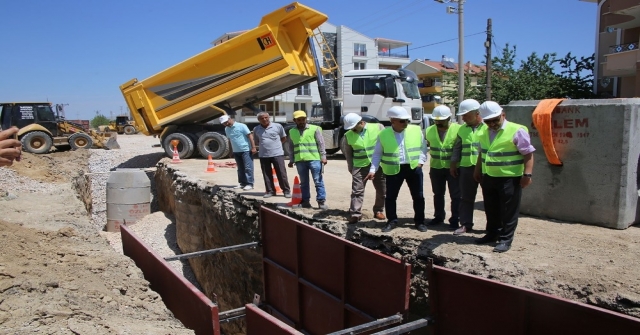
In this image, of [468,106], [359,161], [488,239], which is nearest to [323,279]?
[359,161]

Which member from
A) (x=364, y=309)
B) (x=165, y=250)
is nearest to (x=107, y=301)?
(x=364, y=309)

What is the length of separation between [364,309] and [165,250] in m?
7.07

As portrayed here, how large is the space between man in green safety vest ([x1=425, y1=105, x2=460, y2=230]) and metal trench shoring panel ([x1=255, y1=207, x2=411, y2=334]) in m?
1.29

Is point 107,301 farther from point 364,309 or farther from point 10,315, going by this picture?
point 364,309

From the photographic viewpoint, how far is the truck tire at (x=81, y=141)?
20.3 metres

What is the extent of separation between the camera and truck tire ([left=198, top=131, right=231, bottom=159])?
15.0 metres

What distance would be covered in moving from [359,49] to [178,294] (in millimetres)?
48697

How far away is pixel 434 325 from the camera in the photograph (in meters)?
4.53

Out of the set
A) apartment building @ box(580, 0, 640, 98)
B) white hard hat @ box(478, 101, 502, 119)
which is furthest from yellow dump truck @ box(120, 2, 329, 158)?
apartment building @ box(580, 0, 640, 98)

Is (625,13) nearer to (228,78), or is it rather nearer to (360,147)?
(228,78)

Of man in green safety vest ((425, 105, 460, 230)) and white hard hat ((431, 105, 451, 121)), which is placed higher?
white hard hat ((431, 105, 451, 121))

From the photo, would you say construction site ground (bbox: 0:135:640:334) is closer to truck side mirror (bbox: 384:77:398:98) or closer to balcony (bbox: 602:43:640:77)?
truck side mirror (bbox: 384:77:398:98)

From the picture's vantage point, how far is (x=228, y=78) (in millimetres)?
13406

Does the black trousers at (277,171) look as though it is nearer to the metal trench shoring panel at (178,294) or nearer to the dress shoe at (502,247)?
the metal trench shoring panel at (178,294)
